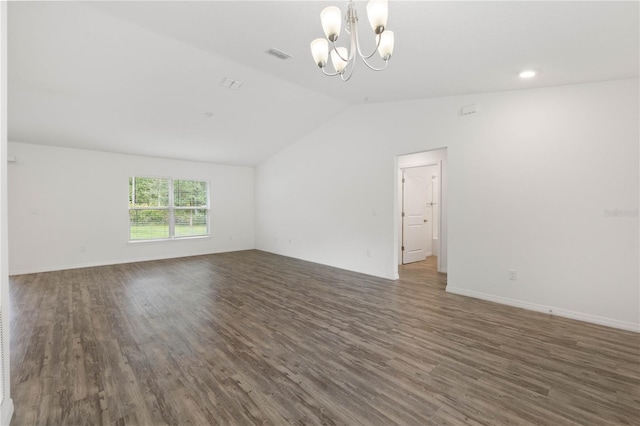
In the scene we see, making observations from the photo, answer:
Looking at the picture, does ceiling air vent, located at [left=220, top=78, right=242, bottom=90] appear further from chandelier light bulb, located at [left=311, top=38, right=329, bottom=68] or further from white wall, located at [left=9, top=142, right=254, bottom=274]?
white wall, located at [left=9, top=142, right=254, bottom=274]

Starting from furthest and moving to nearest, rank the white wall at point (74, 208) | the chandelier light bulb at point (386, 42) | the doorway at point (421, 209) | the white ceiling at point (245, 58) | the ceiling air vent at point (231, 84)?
the doorway at point (421, 209) < the white wall at point (74, 208) < the ceiling air vent at point (231, 84) < the white ceiling at point (245, 58) < the chandelier light bulb at point (386, 42)

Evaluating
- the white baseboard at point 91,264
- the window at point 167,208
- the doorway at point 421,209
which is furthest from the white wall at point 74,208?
the doorway at point 421,209

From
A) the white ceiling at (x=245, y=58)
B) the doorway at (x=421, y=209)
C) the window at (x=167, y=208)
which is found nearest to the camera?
the white ceiling at (x=245, y=58)

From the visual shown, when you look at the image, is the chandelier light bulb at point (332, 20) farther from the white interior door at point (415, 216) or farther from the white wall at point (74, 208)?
the white wall at point (74, 208)

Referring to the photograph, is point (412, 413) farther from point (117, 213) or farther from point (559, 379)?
point (117, 213)

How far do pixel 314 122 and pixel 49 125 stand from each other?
4660mm

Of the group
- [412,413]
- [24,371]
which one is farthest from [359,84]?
[24,371]

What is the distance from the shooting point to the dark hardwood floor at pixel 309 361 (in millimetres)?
1728

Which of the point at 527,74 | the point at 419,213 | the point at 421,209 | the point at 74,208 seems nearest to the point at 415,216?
the point at 419,213

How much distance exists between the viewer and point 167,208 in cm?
711

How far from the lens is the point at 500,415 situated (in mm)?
1688

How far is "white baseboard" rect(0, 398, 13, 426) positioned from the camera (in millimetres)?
1523

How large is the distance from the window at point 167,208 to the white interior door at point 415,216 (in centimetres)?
532

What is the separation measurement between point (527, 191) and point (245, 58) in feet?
12.7
